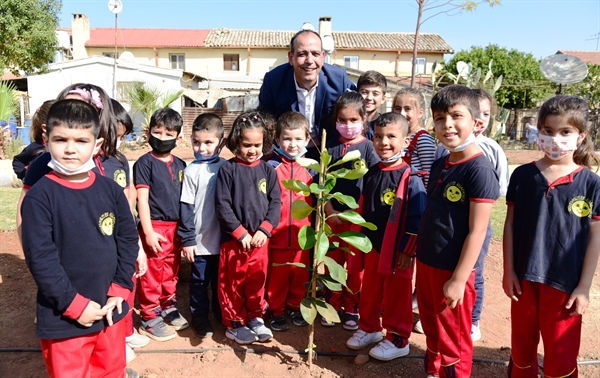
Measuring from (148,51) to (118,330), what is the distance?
32.0 metres

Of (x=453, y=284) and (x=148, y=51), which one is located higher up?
(x=148, y=51)

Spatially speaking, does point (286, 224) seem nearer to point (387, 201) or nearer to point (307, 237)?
point (307, 237)

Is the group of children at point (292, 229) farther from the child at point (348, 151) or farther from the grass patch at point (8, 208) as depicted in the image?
the grass patch at point (8, 208)

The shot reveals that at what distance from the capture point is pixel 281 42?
3056 centimetres

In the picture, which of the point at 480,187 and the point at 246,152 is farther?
the point at 246,152

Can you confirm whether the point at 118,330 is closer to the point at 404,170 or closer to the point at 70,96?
the point at 70,96

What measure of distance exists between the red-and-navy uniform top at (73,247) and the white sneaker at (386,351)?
1.60 m

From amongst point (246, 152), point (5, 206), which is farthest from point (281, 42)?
point (246, 152)

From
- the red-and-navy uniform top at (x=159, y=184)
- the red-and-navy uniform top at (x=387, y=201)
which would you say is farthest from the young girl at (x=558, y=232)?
the red-and-navy uniform top at (x=159, y=184)

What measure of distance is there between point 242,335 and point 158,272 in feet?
2.54

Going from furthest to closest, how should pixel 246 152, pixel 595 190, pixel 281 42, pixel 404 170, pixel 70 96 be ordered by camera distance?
pixel 281 42 < pixel 246 152 < pixel 404 170 < pixel 70 96 < pixel 595 190

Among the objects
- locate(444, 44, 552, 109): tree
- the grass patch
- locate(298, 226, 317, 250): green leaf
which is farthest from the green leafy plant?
locate(444, 44, 552, 109): tree

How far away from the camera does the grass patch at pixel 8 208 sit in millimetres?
5832

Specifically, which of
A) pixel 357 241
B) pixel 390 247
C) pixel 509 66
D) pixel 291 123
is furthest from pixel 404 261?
pixel 509 66
